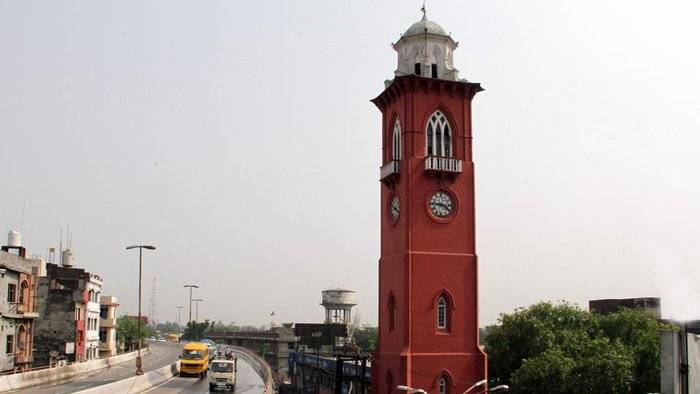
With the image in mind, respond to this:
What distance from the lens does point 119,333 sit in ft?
456

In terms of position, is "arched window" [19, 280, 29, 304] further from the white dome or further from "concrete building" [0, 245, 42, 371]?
the white dome

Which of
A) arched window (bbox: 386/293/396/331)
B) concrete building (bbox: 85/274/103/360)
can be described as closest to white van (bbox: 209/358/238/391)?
arched window (bbox: 386/293/396/331)

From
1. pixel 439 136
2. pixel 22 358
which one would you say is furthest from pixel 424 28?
pixel 22 358

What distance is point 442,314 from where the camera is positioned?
42250 millimetres

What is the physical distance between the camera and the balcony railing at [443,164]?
1689 inches

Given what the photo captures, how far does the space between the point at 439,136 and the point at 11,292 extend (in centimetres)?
3967

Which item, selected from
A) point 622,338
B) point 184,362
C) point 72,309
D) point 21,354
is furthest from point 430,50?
point 72,309

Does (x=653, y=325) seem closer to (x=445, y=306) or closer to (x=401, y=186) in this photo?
(x=445, y=306)

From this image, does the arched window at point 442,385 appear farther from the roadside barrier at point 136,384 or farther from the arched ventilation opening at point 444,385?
the roadside barrier at point 136,384

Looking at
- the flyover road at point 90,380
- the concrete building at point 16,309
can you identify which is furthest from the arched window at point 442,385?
the concrete building at point 16,309

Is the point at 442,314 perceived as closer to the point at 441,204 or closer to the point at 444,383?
the point at 444,383

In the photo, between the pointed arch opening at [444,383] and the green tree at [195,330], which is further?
the green tree at [195,330]

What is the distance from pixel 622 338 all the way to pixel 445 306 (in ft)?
51.5

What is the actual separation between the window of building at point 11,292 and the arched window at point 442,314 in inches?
1495
